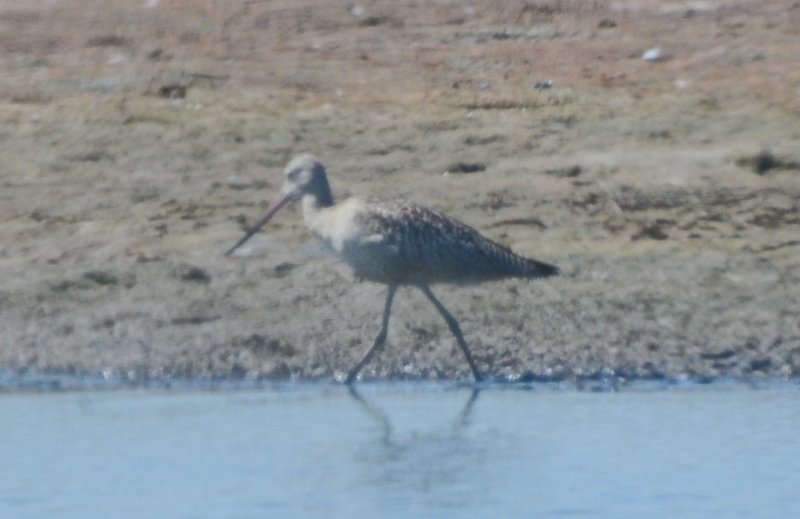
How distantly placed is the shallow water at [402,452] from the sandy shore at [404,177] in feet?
1.40

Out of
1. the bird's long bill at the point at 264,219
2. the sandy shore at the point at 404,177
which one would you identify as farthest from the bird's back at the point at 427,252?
the bird's long bill at the point at 264,219

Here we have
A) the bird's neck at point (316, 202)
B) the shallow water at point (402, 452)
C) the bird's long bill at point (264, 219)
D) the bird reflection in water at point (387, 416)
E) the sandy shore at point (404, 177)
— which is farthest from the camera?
the bird's long bill at point (264, 219)

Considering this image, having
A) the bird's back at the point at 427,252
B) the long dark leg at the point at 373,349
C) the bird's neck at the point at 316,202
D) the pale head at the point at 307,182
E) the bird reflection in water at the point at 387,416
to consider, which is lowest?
the bird reflection in water at the point at 387,416

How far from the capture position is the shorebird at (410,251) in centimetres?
→ 888

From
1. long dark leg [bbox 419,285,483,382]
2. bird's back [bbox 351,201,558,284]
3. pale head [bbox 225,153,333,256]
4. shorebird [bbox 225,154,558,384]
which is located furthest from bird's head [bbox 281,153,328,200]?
long dark leg [bbox 419,285,483,382]

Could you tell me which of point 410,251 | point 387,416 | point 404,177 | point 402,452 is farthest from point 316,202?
point 402,452

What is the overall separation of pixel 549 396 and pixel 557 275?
955 mm

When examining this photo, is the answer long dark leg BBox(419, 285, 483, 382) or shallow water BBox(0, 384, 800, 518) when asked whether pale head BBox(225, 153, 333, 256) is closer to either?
long dark leg BBox(419, 285, 483, 382)

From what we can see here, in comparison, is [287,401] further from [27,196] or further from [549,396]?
[27,196]

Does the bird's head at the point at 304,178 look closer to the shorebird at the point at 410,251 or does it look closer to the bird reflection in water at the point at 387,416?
the shorebird at the point at 410,251

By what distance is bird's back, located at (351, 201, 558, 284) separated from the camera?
8.88 m

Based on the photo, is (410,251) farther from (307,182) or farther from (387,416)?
(387,416)

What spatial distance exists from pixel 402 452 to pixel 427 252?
1511 mm

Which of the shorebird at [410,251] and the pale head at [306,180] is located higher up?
the pale head at [306,180]
